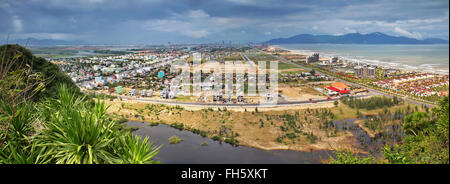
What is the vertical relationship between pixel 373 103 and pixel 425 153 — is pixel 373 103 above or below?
below

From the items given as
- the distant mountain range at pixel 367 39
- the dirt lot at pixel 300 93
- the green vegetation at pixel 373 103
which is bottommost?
the green vegetation at pixel 373 103

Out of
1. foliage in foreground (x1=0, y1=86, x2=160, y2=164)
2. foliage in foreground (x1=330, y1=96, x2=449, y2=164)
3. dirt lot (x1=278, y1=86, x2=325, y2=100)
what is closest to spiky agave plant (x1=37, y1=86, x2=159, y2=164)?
foliage in foreground (x1=0, y1=86, x2=160, y2=164)

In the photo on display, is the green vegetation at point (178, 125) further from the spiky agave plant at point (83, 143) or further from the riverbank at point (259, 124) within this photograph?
the spiky agave plant at point (83, 143)

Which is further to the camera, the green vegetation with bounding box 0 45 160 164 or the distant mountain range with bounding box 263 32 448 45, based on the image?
the distant mountain range with bounding box 263 32 448 45

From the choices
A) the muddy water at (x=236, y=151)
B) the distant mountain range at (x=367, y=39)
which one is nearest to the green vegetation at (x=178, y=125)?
the muddy water at (x=236, y=151)

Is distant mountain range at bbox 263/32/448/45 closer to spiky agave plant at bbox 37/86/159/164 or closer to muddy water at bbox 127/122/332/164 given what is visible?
muddy water at bbox 127/122/332/164

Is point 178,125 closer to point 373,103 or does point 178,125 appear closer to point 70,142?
point 70,142

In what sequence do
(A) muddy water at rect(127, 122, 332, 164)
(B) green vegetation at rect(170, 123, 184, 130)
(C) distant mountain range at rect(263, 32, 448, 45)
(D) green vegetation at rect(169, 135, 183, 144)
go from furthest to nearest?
(C) distant mountain range at rect(263, 32, 448, 45)
(B) green vegetation at rect(170, 123, 184, 130)
(D) green vegetation at rect(169, 135, 183, 144)
(A) muddy water at rect(127, 122, 332, 164)

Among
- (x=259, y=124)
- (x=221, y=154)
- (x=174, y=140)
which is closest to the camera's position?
(x=221, y=154)

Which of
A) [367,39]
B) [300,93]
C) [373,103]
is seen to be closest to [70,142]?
[373,103]

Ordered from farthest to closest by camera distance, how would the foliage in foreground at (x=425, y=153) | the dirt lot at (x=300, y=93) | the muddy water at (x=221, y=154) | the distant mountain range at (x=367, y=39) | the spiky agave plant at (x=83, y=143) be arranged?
the distant mountain range at (x=367, y=39) < the dirt lot at (x=300, y=93) < the muddy water at (x=221, y=154) < the foliage in foreground at (x=425, y=153) < the spiky agave plant at (x=83, y=143)

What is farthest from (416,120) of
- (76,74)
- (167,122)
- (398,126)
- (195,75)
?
(76,74)

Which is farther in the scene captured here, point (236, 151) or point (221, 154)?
point (236, 151)
